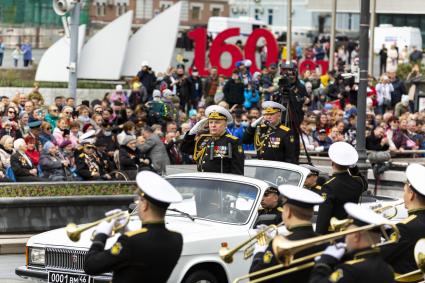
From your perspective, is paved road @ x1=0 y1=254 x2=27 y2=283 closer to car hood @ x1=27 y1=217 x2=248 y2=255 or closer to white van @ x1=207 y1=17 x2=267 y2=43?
car hood @ x1=27 y1=217 x2=248 y2=255

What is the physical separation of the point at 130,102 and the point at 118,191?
12.4 meters

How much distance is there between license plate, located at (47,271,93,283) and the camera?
13.5 m

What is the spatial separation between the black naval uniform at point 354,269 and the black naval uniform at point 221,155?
24.9 feet

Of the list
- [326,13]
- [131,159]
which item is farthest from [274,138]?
[326,13]

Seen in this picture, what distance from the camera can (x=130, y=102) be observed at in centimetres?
3250

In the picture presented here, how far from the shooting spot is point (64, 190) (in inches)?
778

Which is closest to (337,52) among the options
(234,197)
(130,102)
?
(130,102)

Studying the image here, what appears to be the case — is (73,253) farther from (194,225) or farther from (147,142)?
(147,142)

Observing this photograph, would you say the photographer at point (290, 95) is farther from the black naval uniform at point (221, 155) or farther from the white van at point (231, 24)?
the white van at point (231, 24)

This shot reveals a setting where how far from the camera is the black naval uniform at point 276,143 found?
17953mm

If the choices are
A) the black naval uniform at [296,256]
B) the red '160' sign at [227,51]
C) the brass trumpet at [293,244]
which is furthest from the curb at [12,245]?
the red '160' sign at [227,51]

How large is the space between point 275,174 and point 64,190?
14.8 feet

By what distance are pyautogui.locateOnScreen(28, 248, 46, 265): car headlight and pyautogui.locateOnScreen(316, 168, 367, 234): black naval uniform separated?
287 cm

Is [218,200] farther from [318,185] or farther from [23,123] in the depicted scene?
[23,123]
